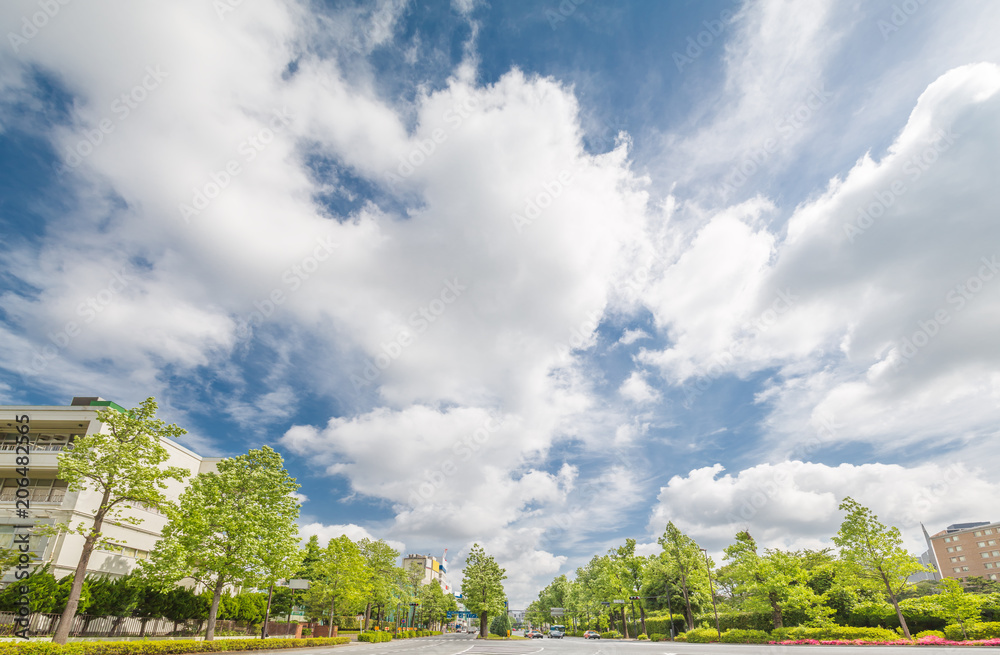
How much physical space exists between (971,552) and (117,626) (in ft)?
574

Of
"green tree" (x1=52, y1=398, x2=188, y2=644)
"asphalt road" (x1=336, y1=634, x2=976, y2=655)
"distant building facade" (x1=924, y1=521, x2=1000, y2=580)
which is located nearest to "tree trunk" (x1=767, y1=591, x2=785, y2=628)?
"asphalt road" (x1=336, y1=634, x2=976, y2=655)

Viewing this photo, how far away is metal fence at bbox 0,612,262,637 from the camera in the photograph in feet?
82.4

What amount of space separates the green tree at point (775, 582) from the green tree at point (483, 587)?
30443 millimetres

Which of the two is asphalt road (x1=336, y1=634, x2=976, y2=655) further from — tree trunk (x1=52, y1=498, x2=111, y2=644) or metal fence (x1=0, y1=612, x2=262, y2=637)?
metal fence (x1=0, y1=612, x2=262, y2=637)

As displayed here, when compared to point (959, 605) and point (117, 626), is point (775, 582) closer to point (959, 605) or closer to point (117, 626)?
point (959, 605)

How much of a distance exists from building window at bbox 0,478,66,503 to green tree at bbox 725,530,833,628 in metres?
56.5

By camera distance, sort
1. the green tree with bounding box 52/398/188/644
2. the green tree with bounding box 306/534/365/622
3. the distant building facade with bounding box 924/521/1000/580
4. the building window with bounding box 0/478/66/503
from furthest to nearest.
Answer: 1. the distant building facade with bounding box 924/521/1000/580
2. the green tree with bounding box 306/534/365/622
3. the building window with bounding box 0/478/66/503
4. the green tree with bounding box 52/398/188/644

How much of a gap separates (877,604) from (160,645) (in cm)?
4831

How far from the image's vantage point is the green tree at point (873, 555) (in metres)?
36.4

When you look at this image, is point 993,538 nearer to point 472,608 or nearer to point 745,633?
point 745,633

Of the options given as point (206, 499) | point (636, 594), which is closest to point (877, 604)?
point (636, 594)

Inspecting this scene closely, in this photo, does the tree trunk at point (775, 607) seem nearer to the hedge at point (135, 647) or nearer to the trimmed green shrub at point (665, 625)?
the trimmed green shrub at point (665, 625)

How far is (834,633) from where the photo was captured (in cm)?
3588

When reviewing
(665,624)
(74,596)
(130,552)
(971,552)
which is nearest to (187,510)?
(74,596)
